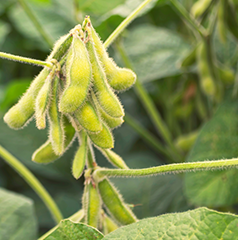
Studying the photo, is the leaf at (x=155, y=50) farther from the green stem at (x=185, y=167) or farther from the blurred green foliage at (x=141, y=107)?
the green stem at (x=185, y=167)

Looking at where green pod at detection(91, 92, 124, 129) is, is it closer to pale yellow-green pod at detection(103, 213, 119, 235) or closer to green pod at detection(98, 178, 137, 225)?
green pod at detection(98, 178, 137, 225)

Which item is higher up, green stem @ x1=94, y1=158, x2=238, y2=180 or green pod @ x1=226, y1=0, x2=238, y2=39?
green pod @ x1=226, y1=0, x2=238, y2=39

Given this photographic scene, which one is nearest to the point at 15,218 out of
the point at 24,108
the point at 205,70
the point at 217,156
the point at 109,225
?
the point at 109,225

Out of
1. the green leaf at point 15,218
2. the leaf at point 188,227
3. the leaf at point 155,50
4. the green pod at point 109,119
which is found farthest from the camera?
the leaf at point 155,50

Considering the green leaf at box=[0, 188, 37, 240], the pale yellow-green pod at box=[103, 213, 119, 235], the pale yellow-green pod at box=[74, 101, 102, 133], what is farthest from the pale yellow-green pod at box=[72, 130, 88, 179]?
the green leaf at box=[0, 188, 37, 240]

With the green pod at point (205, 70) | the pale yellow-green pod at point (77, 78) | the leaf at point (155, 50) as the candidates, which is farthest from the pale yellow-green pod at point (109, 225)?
the leaf at point (155, 50)

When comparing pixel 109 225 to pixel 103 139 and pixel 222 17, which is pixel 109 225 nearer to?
pixel 103 139

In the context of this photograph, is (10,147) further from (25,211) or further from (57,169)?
(25,211)
